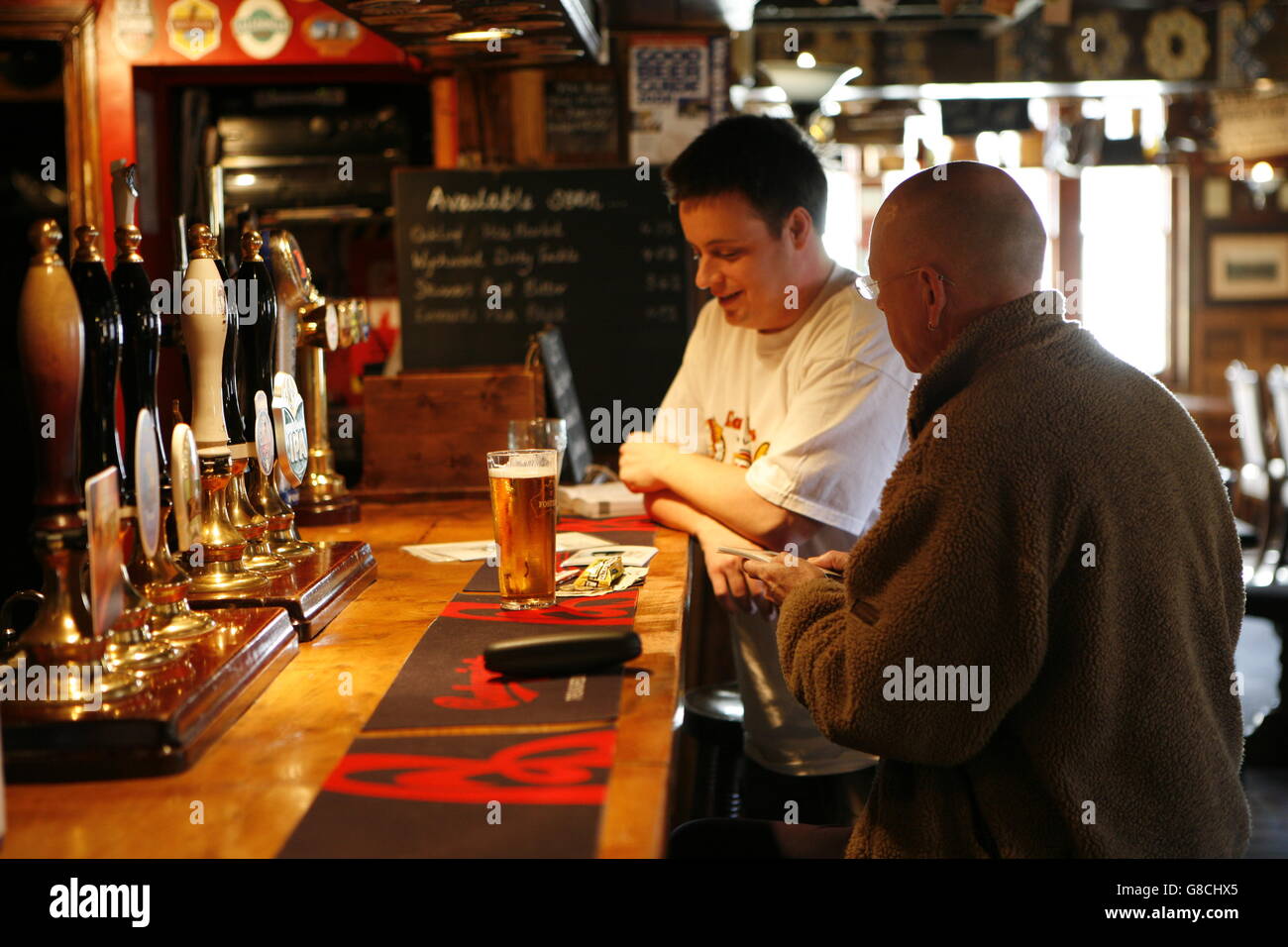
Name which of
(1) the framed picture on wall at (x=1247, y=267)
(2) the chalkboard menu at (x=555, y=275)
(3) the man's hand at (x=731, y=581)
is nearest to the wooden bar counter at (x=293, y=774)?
(3) the man's hand at (x=731, y=581)

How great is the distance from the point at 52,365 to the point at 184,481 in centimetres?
24

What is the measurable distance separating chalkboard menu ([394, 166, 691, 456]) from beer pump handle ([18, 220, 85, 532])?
2771 millimetres

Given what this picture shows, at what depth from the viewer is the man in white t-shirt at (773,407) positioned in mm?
2244

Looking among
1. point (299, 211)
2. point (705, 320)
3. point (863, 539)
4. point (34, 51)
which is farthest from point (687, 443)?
point (34, 51)

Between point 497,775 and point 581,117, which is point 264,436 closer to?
point 497,775

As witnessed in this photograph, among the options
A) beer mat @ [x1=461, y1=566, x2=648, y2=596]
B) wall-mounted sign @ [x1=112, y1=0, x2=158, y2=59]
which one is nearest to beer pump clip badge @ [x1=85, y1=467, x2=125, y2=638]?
beer mat @ [x1=461, y1=566, x2=648, y2=596]

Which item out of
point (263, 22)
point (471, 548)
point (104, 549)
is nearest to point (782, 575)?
point (471, 548)

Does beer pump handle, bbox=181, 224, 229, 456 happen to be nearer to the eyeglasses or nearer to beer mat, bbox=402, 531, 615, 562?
beer mat, bbox=402, 531, 615, 562

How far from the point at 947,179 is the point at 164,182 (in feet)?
12.9

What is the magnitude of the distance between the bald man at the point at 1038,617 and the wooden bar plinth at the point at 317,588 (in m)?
0.59

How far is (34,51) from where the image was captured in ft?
15.9

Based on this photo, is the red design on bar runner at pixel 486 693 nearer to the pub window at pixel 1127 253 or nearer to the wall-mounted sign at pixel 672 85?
the wall-mounted sign at pixel 672 85

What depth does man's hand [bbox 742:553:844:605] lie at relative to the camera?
1735mm
